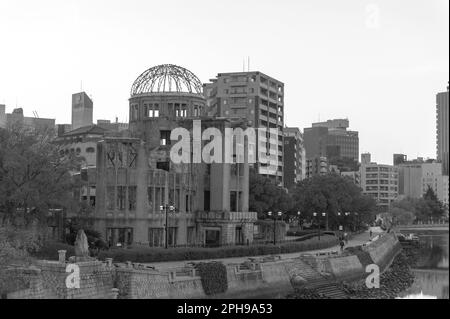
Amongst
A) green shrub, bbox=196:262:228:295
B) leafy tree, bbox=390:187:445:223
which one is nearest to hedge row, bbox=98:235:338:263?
green shrub, bbox=196:262:228:295

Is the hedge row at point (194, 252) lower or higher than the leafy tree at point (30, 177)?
lower

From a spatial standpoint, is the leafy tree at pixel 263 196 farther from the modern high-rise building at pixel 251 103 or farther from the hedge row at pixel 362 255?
the modern high-rise building at pixel 251 103

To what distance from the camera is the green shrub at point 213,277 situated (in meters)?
47.1

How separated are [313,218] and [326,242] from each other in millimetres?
33097

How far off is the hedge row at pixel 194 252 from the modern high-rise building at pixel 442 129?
3672cm

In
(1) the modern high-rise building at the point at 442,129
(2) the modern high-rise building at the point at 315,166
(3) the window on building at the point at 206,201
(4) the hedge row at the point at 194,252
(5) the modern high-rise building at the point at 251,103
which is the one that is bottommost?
(4) the hedge row at the point at 194,252

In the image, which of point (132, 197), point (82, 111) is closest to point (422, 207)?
point (82, 111)

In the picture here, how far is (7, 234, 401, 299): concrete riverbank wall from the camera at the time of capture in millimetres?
39469

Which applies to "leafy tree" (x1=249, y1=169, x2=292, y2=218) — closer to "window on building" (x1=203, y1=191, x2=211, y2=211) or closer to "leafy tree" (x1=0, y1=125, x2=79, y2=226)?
"window on building" (x1=203, y1=191, x2=211, y2=211)

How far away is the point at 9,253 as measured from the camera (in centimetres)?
4153

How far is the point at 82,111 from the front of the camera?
526 feet

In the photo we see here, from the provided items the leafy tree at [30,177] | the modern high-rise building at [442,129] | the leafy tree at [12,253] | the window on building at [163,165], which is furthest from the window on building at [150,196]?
the modern high-rise building at [442,129]
